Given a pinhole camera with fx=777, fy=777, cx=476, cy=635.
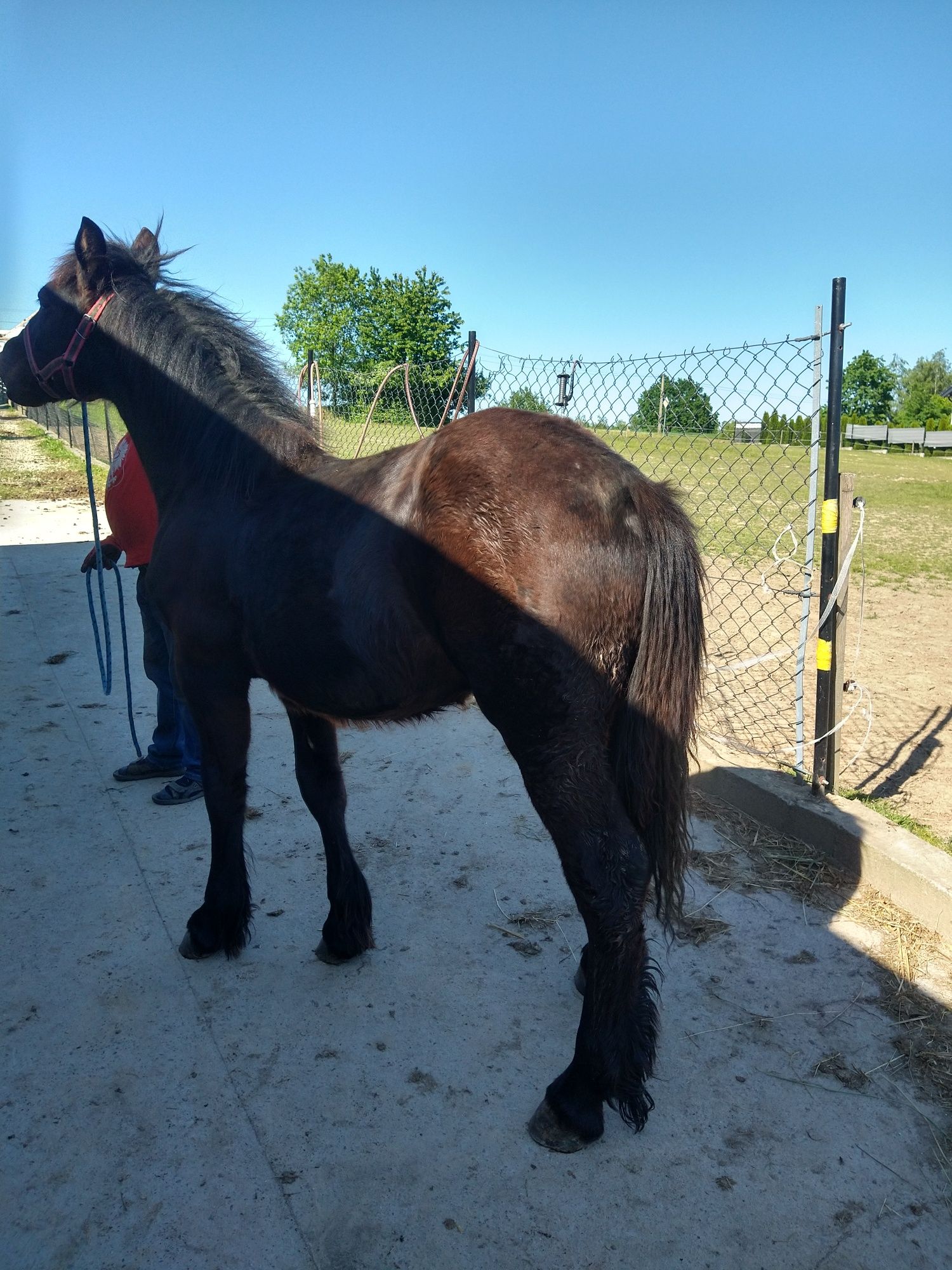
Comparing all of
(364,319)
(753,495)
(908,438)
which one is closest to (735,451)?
(753,495)

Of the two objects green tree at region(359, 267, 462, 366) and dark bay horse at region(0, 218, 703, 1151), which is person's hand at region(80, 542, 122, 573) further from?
green tree at region(359, 267, 462, 366)

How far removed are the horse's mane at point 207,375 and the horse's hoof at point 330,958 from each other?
5.29ft

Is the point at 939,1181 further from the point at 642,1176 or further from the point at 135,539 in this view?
the point at 135,539

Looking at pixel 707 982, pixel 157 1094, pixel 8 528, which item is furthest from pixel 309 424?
pixel 8 528

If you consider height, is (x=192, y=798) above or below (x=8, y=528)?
below

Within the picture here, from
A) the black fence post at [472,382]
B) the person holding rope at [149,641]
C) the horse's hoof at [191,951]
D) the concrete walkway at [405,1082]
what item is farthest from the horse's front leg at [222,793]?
the black fence post at [472,382]

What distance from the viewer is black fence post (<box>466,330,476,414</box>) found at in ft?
15.7

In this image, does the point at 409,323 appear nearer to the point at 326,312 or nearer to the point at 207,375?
the point at 326,312

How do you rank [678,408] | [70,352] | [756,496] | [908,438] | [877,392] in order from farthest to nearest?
[877,392], [908,438], [756,496], [678,408], [70,352]

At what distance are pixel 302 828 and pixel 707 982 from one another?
187cm

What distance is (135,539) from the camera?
12.4 feet

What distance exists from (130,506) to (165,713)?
109 centimetres

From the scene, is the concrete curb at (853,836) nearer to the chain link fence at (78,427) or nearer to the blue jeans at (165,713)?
the blue jeans at (165,713)

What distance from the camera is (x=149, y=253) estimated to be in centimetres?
307
